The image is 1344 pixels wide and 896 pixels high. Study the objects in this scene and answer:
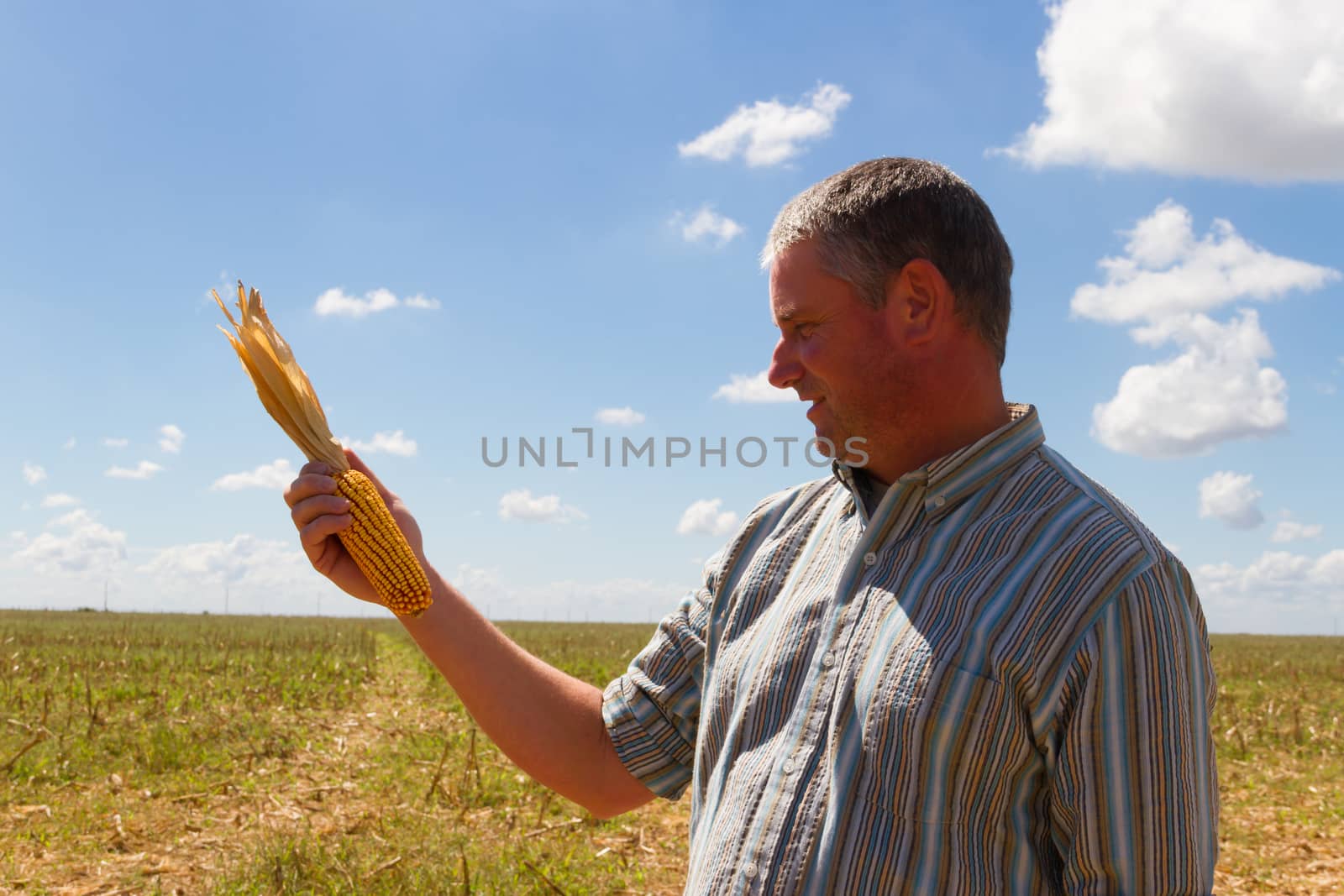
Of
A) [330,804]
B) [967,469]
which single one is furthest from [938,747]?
[330,804]

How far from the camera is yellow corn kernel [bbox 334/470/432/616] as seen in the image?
213 cm

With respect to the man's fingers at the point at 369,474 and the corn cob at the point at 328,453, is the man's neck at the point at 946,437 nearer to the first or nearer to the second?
the corn cob at the point at 328,453

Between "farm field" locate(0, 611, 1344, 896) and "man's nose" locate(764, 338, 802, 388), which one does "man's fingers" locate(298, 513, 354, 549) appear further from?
"farm field" locate(0, 611, 1344, 896)

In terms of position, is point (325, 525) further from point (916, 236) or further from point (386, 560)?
point (916, 236)

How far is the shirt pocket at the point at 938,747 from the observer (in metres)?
1.55

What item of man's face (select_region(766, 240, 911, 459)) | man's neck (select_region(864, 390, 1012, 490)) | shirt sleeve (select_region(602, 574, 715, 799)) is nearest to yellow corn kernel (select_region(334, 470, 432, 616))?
shirt sleeve (select_region(602, 574, 715, 799))

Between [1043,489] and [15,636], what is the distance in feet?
89.2

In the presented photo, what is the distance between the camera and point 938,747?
1.57 metres

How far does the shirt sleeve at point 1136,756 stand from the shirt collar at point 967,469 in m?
0.35

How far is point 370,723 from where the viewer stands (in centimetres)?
1159

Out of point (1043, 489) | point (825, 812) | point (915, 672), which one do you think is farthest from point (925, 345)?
point (825, 812)

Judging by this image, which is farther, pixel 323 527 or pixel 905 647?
pixel 323 527

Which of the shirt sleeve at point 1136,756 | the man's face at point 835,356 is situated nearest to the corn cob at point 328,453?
the man's face at point 835,356

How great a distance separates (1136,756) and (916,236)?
3.21 ft
